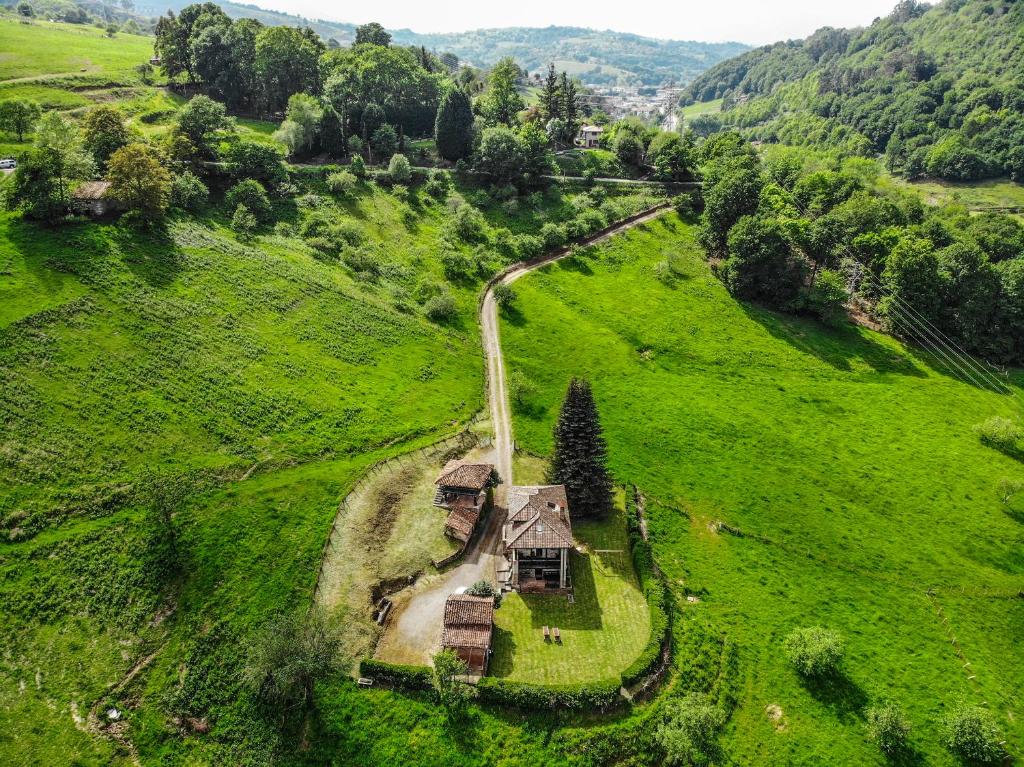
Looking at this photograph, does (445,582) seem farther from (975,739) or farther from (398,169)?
(398,169)

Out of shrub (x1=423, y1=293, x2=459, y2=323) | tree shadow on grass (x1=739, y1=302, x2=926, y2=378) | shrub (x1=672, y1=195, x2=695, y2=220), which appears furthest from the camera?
shrub (x1=672, y1=195, x2=695, y2=220)

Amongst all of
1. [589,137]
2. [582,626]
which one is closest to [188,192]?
[582,626]

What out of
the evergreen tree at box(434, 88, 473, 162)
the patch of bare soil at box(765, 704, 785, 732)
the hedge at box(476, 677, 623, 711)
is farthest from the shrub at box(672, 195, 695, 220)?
the hedge at box(476, 677, 623, 711)

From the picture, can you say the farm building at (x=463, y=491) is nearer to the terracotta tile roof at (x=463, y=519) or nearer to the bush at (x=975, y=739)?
the terracotta tile roof at (x=463, y=519)

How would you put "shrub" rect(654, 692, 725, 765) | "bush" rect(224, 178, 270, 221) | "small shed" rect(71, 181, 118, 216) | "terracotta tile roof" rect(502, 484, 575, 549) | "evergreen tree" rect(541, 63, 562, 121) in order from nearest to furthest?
1. "shrub" rect(654, 692, 725, 765)
2. "terracotta tile roof" rect(502, 484, 575, 549)
3. "small shed" rect(71, 181, 118, 216)
4. "bush" rect(224, 178, 270, 221)
5. "evergreen tree" rect(541, 63, 562, 121)

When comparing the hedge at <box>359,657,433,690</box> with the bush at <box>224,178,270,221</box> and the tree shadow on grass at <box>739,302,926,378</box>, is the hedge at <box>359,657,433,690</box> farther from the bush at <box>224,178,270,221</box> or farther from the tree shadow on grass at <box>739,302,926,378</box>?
the tree shadow on grass at <box>739,302,926,378</box>
